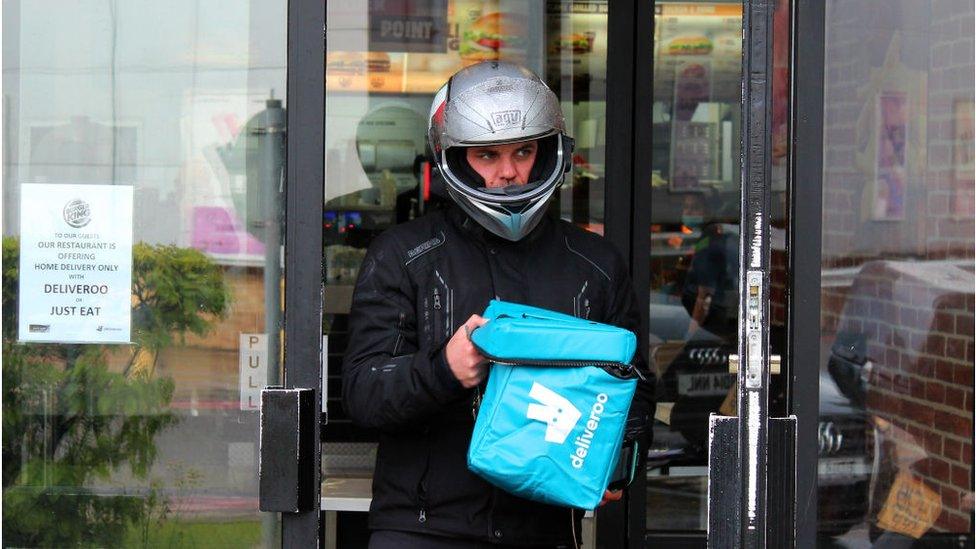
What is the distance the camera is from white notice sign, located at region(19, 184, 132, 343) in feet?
9.49

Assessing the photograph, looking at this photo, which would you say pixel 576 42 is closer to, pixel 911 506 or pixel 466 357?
pixel 911 506

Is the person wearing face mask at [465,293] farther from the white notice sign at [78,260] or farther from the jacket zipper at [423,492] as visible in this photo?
the white notice sign at [78,260]

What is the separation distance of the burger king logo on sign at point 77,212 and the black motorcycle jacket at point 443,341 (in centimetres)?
74

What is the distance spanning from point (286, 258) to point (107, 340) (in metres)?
0.65

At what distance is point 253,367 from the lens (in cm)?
286

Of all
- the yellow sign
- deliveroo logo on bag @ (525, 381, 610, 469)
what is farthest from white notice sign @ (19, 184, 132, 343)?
the yellow sign

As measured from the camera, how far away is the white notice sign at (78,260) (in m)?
2.89

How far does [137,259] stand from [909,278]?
1818 mm

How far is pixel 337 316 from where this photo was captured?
14.9ft

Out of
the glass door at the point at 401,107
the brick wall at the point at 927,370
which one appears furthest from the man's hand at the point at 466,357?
the glass door at the point at 401,107

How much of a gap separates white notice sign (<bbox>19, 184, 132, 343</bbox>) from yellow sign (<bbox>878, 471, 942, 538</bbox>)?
72.0 inches

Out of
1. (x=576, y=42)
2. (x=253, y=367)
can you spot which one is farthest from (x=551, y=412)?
(x=576, y=42)

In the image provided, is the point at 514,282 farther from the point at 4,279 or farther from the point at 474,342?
the point at 4,279

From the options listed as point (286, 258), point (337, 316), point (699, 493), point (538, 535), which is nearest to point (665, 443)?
point (699, 493)
